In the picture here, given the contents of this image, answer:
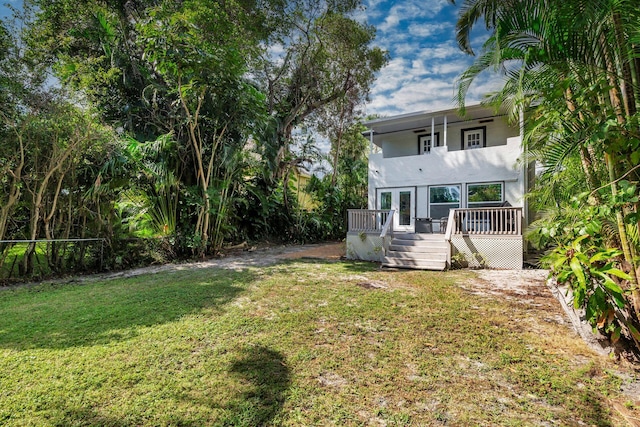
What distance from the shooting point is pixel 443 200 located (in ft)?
39.6

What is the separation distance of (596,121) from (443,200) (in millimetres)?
9519

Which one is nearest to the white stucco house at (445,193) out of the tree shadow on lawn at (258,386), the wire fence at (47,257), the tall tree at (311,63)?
the tall tree at (311,63)

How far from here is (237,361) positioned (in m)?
3.30

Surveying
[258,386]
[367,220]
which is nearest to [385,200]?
[367,220]

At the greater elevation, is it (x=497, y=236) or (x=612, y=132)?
(x=612, y=132)

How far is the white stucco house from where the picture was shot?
8641mm

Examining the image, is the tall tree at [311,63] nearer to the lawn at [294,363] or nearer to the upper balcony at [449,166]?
the upper balcony at [449,166]

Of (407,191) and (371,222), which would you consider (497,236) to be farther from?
(407,191)

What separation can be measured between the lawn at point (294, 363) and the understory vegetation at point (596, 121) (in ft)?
2.76

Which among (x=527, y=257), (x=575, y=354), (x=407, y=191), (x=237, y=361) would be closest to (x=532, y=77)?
(x=575, y=354)

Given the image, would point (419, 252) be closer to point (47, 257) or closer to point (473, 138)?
point (473, 138)

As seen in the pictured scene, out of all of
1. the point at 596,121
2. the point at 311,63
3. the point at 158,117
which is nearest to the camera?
the point at 596,121

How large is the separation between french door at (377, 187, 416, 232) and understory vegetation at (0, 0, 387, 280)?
14.9ft

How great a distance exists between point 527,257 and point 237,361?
9451 millimetres
